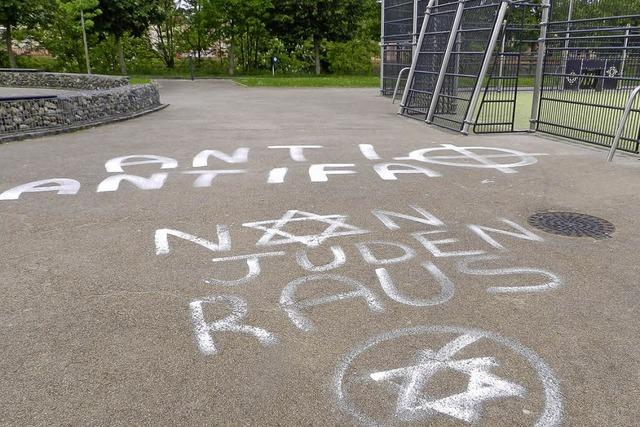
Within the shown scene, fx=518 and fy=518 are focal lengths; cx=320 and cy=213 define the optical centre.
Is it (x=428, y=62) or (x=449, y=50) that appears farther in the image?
(x=428, y=62)

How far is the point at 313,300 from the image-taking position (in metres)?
3.53

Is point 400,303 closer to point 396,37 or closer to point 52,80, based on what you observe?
point 396,37

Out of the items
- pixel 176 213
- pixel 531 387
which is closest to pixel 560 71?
pixel 176 213

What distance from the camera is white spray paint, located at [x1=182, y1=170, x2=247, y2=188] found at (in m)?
6.69

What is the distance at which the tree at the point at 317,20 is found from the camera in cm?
3253

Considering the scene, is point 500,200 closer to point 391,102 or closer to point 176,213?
point 176,213

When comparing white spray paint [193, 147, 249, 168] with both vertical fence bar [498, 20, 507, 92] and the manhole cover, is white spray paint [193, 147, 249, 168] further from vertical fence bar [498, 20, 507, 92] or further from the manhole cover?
vertical fence bar [498, 20, 507, 92]

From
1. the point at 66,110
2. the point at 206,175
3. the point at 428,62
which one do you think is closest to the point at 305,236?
→ the point at 206,175

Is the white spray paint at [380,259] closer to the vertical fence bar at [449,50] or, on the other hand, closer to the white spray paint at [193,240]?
the white spray paint at [193,240]

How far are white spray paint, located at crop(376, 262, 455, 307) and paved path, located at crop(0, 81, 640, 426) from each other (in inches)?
0.7

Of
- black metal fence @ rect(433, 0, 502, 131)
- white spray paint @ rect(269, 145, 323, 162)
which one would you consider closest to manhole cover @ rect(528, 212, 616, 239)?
white spray paint @ rect(269, 145, 323, 162)

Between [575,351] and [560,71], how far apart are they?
29.7 ft

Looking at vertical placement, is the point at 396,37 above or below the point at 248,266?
above

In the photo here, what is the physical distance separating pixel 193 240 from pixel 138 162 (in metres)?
3.82
